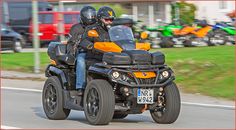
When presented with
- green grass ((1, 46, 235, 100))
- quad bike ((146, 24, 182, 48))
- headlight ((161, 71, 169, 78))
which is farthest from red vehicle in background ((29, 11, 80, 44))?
headlight ((161, 71, 169, 78))

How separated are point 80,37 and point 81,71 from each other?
2.07ft

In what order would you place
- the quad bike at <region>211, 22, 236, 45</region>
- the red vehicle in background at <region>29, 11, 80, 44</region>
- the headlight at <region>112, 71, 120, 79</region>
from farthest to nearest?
1. the red vehicle in background at <region>29, 11, 80, 44</region>
2. the quad bike at <region>211, 22, 236, 45</region>
3. the headlight at <region>112, 71, 120, 79</region>

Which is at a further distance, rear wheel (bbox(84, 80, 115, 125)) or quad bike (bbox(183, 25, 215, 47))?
quad bike (bbox(183, 25, 215, 47))

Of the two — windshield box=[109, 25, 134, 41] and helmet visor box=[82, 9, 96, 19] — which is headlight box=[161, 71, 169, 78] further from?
helmet visor box=[82, 9, 96, 19]

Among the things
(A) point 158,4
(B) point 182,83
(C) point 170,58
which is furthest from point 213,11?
(B) point 182,83

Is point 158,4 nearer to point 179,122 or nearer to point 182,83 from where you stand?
point 182,83

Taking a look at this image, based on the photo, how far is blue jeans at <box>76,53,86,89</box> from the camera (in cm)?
1034

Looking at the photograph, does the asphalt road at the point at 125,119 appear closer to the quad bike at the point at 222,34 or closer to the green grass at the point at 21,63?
the green grass at the point at 21,63

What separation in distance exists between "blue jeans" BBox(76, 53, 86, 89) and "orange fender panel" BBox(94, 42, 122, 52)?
0.36 meters

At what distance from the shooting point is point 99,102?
31.8 ft

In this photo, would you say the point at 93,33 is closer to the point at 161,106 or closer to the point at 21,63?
the point at 161,106

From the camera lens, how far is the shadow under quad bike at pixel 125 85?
31.6 feet

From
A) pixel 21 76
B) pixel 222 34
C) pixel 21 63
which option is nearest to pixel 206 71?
pixel 21 76

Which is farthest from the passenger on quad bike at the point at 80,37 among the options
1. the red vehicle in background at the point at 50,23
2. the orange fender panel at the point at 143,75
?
the red vehicle in background at the point at 50,23
